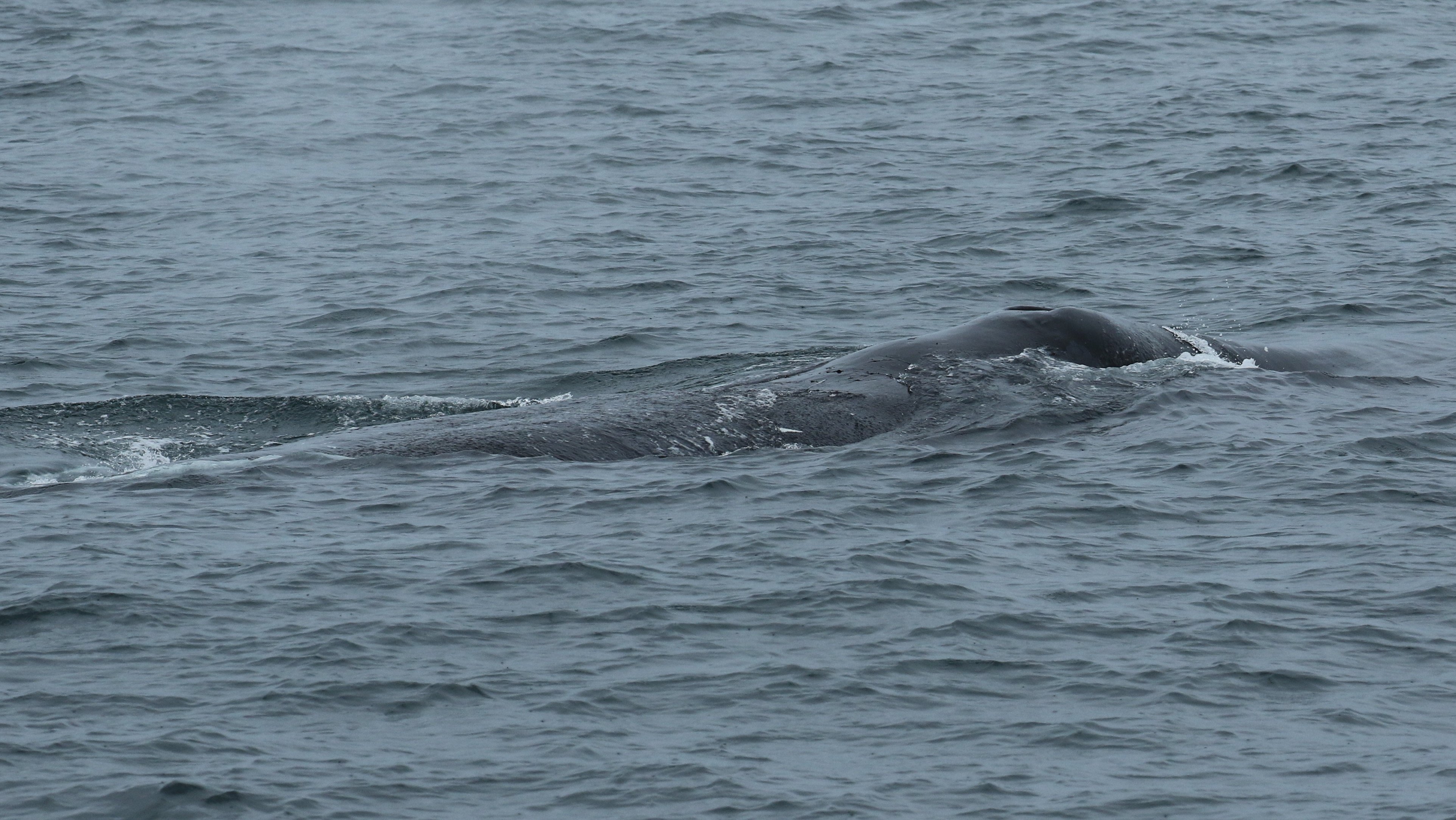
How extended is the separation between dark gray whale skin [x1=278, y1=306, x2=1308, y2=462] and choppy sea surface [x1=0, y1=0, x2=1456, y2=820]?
312mm

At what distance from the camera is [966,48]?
42438 mm

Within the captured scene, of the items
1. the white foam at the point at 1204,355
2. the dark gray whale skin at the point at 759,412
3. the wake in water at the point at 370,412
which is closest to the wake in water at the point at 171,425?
the wake in water at the point at 370,412

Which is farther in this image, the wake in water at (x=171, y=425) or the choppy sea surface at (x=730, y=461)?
the wake in water at (x=171, y=425)

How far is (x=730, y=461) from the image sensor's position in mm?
17969

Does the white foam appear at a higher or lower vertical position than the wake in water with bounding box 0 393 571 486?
higher

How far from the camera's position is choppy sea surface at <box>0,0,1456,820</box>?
12.1 metres

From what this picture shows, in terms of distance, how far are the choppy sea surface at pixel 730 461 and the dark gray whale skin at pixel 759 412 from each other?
312 mm

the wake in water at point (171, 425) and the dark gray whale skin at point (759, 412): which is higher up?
the dark gray whale skin at point (759, 412)

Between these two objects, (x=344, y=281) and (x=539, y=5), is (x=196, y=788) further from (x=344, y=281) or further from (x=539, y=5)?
(x=539, y=5)

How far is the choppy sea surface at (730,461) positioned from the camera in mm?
12102

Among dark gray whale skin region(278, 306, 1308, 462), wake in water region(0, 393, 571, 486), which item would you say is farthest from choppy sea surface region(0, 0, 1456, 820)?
dark gray whale skin region(278, 306, 1308, 462)

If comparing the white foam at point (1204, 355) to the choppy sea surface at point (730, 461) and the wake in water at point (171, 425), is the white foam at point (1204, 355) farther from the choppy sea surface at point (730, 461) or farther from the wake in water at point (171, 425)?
the wake in water at point (171, 425)

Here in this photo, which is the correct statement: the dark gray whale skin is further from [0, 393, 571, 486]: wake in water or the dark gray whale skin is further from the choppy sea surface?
[0, 393, 571, 486]: wake in water

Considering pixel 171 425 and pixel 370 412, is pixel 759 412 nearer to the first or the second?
pixel 370 412
